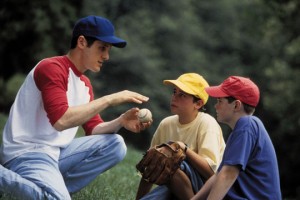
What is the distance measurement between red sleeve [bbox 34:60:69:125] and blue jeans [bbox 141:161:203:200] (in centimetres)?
94

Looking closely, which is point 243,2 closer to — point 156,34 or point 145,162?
point 156,34

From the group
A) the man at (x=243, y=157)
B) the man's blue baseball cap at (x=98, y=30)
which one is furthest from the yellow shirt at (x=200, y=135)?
the man's blue baseball cap at (x=98, y=30)

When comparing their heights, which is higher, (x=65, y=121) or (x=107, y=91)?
(x=65, y=121)

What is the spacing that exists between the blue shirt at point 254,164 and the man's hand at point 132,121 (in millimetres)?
1020

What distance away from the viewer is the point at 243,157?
4.86 m

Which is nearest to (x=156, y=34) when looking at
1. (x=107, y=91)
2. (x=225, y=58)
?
(x=225, y=58)

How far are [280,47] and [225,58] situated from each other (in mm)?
8339

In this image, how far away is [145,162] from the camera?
5578 mm

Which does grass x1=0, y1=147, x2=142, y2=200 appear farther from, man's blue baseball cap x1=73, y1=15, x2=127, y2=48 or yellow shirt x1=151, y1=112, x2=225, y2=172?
man's blue baseball cap x1=73, y1=15, x2=127, y2=48

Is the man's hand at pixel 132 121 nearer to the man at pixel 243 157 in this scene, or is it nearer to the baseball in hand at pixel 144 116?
the baseball in hand at pixel 144 116

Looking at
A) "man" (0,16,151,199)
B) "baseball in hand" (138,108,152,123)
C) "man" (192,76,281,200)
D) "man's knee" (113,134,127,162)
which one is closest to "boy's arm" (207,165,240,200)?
"man" (192,76,281,200)

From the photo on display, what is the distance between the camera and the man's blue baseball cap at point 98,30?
5664mm

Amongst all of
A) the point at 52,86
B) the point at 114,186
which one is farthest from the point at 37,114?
the point at 114,186

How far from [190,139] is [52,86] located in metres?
1.13
